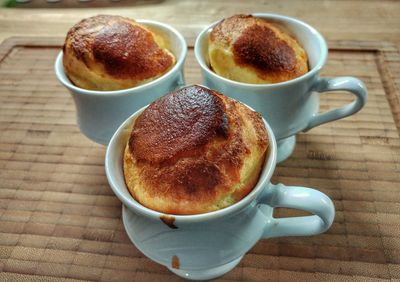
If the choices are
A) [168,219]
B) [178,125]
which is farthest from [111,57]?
[168,219]

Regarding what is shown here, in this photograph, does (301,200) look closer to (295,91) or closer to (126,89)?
(295,91)

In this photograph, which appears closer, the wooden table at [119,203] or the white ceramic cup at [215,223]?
the white ceramic cup at [215,223]

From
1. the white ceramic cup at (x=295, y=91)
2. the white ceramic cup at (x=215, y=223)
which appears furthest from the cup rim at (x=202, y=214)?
the white ceramic cup at (x=295, y=91)

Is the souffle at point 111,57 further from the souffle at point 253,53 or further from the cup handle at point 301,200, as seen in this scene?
the cup handle at point 301,200

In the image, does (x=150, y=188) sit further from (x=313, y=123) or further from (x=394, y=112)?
(x=394, y=112)

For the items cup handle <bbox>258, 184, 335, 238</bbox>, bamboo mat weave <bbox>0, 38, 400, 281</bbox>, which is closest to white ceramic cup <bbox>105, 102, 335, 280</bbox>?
cup handle <bbox>258, 184, 335, 238</bbox>

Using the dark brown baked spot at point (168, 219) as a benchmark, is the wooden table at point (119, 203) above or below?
below
